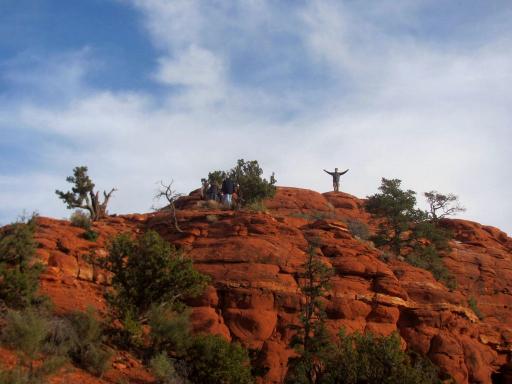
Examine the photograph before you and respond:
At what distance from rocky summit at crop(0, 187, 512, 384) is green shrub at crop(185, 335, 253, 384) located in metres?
2.13

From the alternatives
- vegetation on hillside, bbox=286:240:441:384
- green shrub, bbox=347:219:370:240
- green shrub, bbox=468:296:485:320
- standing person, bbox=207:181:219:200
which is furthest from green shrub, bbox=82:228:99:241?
green shrub, bbox=468:296:485:320

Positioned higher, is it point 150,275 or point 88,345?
point 150,275

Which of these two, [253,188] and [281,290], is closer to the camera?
[281,290]

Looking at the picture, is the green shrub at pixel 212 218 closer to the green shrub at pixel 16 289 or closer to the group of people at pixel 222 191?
the group of people at pixel 222 191

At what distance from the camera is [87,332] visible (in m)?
18.7

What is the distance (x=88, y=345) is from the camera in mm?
18375

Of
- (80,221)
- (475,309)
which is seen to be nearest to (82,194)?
(80,221)

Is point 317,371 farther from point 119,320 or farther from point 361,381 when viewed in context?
point 119,320

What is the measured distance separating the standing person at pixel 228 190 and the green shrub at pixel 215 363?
752 inches

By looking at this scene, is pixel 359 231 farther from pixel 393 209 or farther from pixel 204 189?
pixel 204 189

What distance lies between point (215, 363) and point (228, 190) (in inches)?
804

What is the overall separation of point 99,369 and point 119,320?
393 centimetres

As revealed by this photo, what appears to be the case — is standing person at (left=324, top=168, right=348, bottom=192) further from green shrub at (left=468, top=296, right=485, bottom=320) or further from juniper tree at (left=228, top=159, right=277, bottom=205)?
green shrub at (left=468, top=296, right=485, bottom=320)

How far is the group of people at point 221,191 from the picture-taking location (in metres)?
39.6
